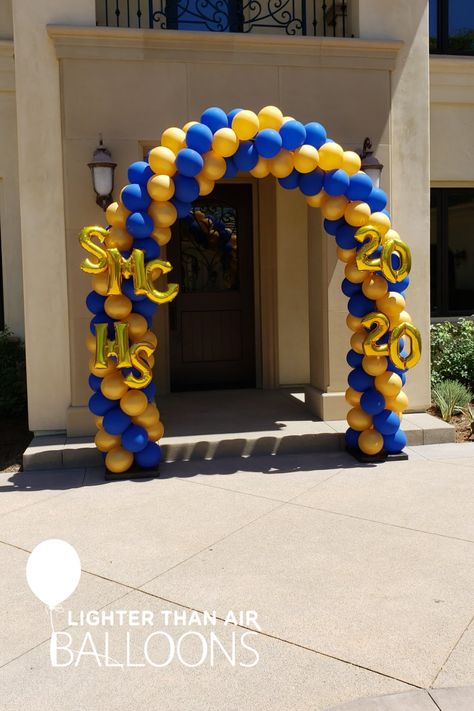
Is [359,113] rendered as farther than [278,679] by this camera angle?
Yes

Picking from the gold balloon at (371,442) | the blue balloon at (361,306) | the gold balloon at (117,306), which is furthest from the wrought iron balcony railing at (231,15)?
the gold balloon at (371,442)

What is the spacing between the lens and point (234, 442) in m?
6.47

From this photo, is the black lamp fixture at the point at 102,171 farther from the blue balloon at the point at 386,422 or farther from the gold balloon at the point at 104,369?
the blue balloon at the point at 386,422

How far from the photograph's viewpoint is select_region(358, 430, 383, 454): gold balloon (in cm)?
606

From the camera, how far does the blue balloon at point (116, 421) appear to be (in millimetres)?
5602

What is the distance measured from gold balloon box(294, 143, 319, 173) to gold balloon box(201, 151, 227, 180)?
2.03ft

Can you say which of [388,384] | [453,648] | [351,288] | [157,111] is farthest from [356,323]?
[453,648]

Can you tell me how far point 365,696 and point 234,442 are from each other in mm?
3834

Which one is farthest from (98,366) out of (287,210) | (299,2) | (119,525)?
(299,2)

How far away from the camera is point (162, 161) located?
5.35 meters

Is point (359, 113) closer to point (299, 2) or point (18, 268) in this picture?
point (299, 2)

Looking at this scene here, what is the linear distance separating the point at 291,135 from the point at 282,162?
0.22 meters

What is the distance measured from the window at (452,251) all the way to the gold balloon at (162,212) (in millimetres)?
5058

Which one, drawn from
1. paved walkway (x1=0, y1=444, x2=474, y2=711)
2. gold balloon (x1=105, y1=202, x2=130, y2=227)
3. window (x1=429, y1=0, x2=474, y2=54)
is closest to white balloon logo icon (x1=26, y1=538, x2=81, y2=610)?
paved walkway (x1=0, y1=444, x2=474, y2=711)
